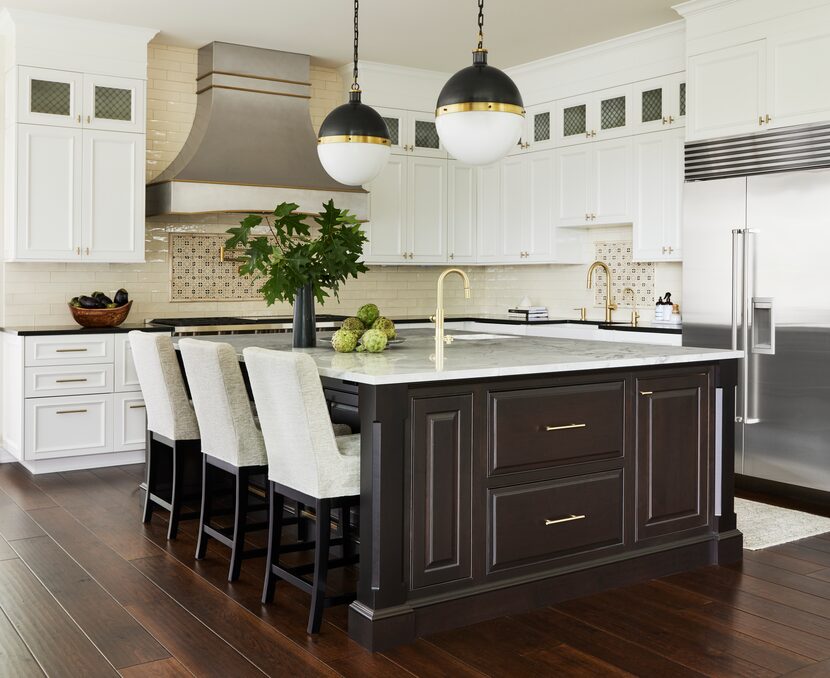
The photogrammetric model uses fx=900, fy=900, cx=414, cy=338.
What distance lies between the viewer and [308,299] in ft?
14.0

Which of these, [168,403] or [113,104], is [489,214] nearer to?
[113,104]

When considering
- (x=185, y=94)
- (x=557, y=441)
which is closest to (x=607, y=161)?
(x=185, y=94)

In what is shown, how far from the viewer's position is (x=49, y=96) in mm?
5965

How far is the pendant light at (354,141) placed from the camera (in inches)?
164

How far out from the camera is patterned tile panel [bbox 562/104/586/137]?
23.0ft

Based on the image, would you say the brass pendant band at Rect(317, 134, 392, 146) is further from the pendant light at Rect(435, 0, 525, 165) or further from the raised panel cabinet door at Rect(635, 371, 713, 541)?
the raised panel cabinet door at Rect(635, 371, 713, 541)

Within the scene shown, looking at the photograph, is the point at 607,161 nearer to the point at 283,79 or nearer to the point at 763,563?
the point at 283,79

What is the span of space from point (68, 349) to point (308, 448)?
3280mm

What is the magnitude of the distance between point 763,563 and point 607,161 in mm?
3615

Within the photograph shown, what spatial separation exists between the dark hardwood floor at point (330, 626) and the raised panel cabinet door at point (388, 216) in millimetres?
3794

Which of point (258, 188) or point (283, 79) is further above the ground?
point (283, 79)

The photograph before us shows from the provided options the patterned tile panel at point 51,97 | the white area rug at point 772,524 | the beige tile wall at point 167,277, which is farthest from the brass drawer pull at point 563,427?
the patterned tile panel at point 51,97

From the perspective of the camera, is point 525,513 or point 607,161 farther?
point 607,161

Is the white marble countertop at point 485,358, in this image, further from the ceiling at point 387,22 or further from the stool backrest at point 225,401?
the ceiling at point 387,22
